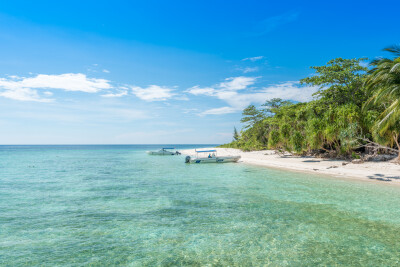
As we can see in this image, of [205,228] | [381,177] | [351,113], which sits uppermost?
[351,113]

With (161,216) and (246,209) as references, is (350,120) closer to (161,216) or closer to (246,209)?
(246,209)

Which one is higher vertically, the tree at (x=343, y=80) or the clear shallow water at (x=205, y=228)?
the tree at (x=343, y=80)

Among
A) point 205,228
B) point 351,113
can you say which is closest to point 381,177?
point 351,113

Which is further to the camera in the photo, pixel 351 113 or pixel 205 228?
pixel 351 113

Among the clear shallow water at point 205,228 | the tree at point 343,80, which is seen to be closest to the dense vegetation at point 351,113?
the tree at point 343,80

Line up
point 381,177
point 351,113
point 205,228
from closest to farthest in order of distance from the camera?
point 205,228
point 381,177
point 351,113

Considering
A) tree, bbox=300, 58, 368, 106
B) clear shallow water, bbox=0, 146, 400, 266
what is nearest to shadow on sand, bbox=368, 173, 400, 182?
clear shallow water, bbox=0, 146, 400, 266

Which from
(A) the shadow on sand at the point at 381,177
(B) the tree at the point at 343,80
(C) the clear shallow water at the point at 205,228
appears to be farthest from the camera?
(B) the tree at the point at 343,80

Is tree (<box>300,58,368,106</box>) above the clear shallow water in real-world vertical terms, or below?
above

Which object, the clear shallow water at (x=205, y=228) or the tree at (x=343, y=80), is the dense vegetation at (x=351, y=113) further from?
the clear shallow water at (x=205, y=228)

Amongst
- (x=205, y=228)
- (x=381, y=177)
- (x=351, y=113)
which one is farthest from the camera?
(x=351, y=113)

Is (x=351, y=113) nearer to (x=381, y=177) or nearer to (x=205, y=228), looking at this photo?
(x=381, y=177)

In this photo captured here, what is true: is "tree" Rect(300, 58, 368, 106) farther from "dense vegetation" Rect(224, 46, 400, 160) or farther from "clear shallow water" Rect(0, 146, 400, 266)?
"clear shallow water" Rect(0, 146, 400, 266)

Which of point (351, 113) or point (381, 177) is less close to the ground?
point (351, 113)
